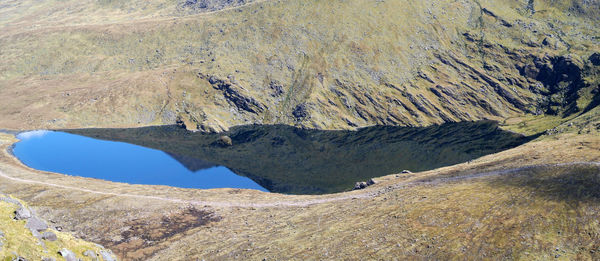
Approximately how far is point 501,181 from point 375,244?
1092 inches

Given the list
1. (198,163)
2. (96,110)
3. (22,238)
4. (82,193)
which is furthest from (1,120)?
(22,238)

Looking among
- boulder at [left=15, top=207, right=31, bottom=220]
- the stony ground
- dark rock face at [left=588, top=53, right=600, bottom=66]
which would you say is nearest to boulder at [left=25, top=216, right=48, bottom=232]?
the stony ground

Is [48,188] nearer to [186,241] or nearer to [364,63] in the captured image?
[186,241]

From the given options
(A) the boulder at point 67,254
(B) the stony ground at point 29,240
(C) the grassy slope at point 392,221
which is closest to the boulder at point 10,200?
(B) the stony ground at point 29,240

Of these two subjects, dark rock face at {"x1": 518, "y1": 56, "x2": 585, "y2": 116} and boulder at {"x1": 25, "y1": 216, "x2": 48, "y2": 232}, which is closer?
boulder at {"x1": 25, "y1": 216, "x2": 48, "y2": 232}

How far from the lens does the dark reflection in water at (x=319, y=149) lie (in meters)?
117

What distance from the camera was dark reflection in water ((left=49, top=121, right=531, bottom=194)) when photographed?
117188mm

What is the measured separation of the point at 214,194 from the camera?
3563 inches

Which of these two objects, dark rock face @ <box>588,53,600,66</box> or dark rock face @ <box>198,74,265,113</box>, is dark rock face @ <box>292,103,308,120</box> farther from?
dark rock face @ <box>588,53,600,66</box>

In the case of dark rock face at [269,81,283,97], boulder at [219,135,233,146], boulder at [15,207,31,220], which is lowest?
boulder at [219,135,233,146]

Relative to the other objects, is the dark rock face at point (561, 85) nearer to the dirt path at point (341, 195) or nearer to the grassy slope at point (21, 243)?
the dirt path at point (341, 195)

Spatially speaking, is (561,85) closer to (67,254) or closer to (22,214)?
(67,254)

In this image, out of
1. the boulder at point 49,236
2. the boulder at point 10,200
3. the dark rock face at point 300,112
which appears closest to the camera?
the boulder at point 49,236

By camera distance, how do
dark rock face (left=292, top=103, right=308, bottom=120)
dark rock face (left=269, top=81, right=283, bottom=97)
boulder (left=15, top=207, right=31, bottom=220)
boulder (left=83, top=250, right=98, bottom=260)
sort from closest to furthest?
boulder (left=15, top=207, right=31, bottom=220) < boulder (left=83, top=250, right=98, bottom=260) < dark rock face (left=292, top=103, right=308, bottom=120) < dark rock face (left=269, top=81, right=283, bottom=97)
